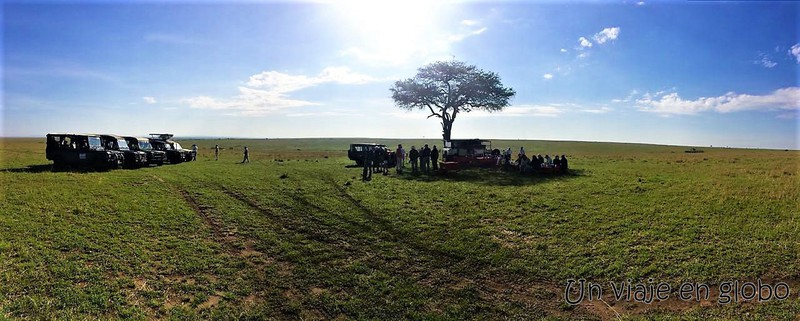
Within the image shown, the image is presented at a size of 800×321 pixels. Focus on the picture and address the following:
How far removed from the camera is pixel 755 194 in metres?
15.7

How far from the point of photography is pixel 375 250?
1075 cm

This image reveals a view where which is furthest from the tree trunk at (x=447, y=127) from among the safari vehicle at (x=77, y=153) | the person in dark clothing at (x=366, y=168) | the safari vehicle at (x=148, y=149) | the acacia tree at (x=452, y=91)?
the safari vehicle at (x=77, y=153)

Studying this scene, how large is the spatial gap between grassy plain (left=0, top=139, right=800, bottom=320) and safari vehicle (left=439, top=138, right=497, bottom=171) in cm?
1280

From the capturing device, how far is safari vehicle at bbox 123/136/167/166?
27.1 metres

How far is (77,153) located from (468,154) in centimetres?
2624

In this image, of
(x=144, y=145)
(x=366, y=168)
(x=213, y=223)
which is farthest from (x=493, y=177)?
(x=144, y=145)

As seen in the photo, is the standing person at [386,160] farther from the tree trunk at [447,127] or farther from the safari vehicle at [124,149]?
the tree trunk at [447,127]

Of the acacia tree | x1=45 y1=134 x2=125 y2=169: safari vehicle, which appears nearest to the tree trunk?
the acacia tree

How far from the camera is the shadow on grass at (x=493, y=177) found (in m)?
21.3

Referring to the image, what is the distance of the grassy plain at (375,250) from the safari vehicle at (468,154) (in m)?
12.8

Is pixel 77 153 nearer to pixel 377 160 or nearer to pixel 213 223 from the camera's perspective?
pixel 213 223

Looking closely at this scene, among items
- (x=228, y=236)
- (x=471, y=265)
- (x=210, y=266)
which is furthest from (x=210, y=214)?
(x=471, y=265)

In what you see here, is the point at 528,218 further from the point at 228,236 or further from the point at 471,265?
the point at 228,236

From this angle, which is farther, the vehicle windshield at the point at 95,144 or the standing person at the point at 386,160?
the standing person at the point at 386,160
